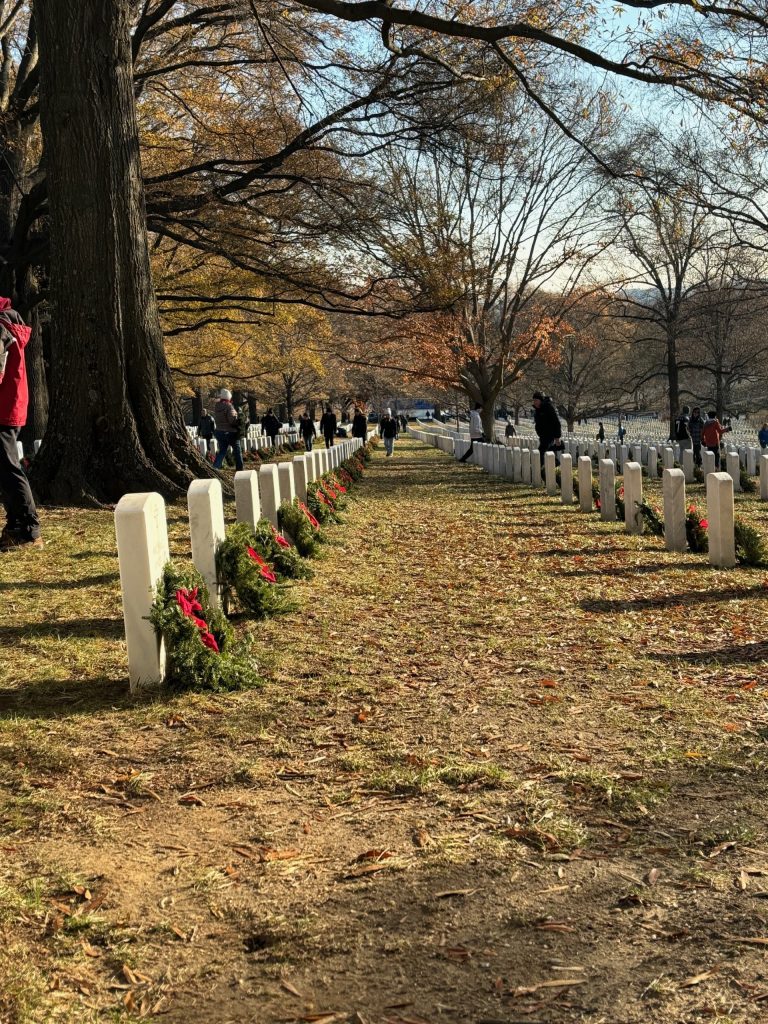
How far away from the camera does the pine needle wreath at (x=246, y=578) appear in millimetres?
6191

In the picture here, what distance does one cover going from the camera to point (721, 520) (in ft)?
30.4

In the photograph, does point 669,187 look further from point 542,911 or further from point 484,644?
point 542,911

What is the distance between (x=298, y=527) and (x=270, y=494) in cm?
43

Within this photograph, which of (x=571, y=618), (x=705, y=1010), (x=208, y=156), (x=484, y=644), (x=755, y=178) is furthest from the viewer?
(x=755, y=178)

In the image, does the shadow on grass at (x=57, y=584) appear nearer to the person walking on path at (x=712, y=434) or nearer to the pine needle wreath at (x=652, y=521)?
the pine needle wreath at (x=652, y=521)

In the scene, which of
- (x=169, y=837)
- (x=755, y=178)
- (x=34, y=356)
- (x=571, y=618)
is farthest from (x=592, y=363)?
(x=169, y=837)

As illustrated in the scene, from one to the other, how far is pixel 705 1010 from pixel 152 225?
1605cm

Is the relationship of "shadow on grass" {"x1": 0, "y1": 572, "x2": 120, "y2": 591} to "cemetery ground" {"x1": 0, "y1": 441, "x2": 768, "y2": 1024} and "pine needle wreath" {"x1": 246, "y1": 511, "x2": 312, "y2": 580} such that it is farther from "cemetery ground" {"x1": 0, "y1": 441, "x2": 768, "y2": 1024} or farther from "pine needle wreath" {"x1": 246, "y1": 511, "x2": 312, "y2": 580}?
"pine needle wreath" {"x1": 246, "y1": 511, "x2": 312, "y2": 580}

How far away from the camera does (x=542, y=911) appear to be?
2.75 metres

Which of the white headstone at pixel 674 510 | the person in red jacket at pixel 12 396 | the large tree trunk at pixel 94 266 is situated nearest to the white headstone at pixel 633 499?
the white headstone at pixel 674 510

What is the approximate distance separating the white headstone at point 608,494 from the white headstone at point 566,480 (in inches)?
96.7

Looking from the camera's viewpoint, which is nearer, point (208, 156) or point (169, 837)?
point (169, 837)

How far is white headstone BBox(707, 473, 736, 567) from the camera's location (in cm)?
917

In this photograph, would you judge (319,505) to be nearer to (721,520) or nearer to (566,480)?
(721,520)
